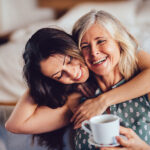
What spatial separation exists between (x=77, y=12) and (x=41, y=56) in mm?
1392

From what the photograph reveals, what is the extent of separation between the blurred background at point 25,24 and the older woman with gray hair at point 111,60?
4.3 inches

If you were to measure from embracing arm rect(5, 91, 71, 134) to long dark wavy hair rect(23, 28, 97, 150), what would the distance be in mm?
19

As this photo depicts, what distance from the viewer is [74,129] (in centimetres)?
70

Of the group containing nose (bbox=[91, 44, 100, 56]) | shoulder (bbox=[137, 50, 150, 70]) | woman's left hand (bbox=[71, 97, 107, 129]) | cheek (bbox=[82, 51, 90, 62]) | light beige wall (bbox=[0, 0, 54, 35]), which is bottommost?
light beige wall (bbox=[0, 0, 54, 35])

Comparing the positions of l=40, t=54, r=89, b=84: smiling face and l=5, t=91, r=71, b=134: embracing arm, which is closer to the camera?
l=40, t=54, r=89, b=84: smiling face

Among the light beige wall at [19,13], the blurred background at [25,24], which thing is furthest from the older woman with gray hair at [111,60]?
the light beige wall at [19,13]

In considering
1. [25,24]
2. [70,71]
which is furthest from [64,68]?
[25,24]

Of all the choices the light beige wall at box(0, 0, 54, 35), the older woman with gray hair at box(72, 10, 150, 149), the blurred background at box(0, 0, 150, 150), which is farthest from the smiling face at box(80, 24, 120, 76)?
the light beige wall at box(0, 0, 54, 35)

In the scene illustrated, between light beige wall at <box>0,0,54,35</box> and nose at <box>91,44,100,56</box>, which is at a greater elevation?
nose at <box>91,44,100,56</box>

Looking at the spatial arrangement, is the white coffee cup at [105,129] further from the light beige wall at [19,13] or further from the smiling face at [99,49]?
the light beige wall at [19,13]

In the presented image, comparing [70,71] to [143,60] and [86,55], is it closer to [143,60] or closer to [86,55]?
[86,55]

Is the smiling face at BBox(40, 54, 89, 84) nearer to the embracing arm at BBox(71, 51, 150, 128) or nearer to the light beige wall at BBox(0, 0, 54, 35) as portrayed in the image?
the embracing arm at BBox(71, 51, 150, 128)

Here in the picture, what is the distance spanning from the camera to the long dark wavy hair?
609mm

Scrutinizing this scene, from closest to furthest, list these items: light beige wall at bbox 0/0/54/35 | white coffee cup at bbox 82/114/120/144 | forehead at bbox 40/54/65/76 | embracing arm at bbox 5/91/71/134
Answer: white coffee cup at bbox 82/114/120/144
forehead at bbox 40/54/65/76
embracing arm at bbox 5/91/71/134
light beige wall at bbox 0/0/54/35
